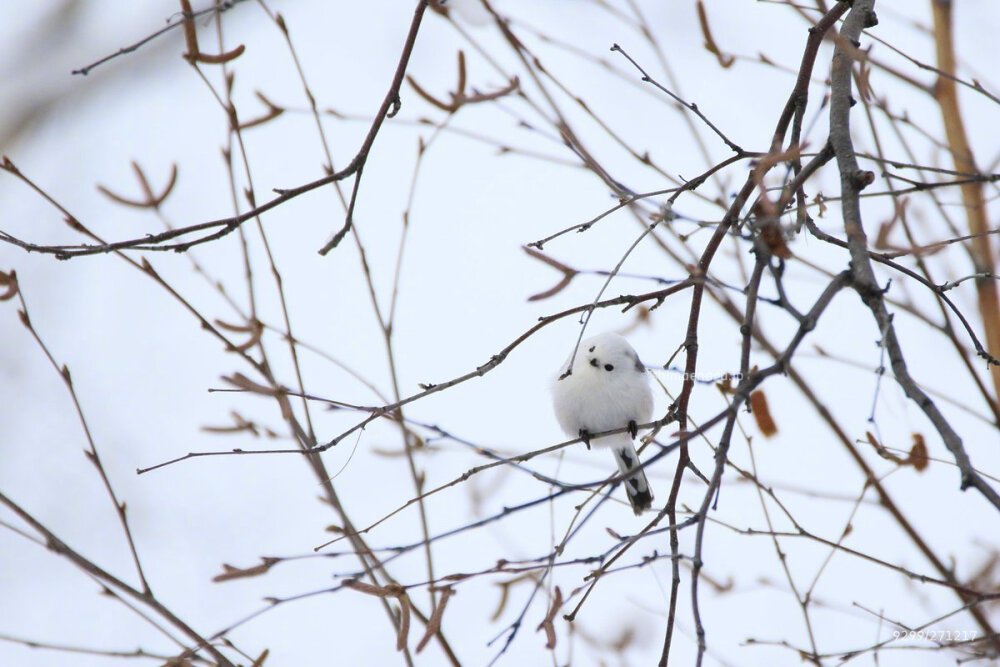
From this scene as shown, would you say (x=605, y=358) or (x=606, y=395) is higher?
(x=605, y=358)

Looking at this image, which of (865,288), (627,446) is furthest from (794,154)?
(627,446)

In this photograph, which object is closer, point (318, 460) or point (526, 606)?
point (526, 606)

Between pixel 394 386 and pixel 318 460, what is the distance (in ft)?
1.51

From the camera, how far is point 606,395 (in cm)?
376

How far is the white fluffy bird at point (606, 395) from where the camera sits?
376 cm

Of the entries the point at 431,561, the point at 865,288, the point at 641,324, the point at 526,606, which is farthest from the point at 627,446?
the point at 865,288

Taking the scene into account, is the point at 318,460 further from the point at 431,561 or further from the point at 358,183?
the point at 358,183

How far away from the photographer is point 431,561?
104 inches

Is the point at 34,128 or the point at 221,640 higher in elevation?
the point at 34,128

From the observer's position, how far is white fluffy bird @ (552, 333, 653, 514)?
3.76 m

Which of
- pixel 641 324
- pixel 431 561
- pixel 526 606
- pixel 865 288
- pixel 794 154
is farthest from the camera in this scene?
pixel 641 324

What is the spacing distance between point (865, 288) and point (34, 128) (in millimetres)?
3237

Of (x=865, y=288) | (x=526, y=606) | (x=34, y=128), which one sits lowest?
(x=526, y=606)

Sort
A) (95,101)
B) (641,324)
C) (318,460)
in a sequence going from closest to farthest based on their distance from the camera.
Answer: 1. (318,460)
2. (641,324)
3. (95,101)
